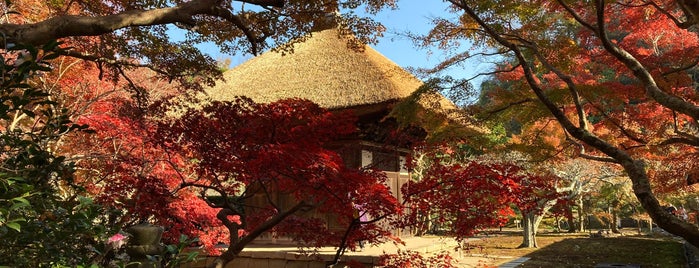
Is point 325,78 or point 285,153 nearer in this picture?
point 285,153

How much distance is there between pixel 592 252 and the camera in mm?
12641

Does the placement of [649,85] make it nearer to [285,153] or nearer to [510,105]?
[510,105]

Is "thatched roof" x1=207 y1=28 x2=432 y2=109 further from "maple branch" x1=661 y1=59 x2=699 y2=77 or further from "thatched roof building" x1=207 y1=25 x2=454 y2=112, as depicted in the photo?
"maple branch" x1=661 y1=59 x2=699 y2=77

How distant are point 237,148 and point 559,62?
5.28 meters

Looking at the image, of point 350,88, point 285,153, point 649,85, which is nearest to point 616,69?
point 649,85

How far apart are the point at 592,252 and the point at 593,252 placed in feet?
0.11

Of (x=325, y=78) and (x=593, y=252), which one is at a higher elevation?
(x=325, y=78)

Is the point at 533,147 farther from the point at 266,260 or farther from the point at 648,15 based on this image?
the point at 266,260

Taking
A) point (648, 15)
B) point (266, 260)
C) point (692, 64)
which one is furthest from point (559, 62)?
point (266, 260)

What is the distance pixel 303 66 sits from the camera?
9781 millimetres

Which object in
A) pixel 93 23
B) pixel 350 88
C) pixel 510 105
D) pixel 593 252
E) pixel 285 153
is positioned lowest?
pixel 593 252

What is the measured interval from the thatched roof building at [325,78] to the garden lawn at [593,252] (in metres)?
3.57

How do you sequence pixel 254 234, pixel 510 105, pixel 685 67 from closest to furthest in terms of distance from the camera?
pixel 254 234 → pixel 685 67 → pixel 510 105

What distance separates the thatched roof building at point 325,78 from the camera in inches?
316
